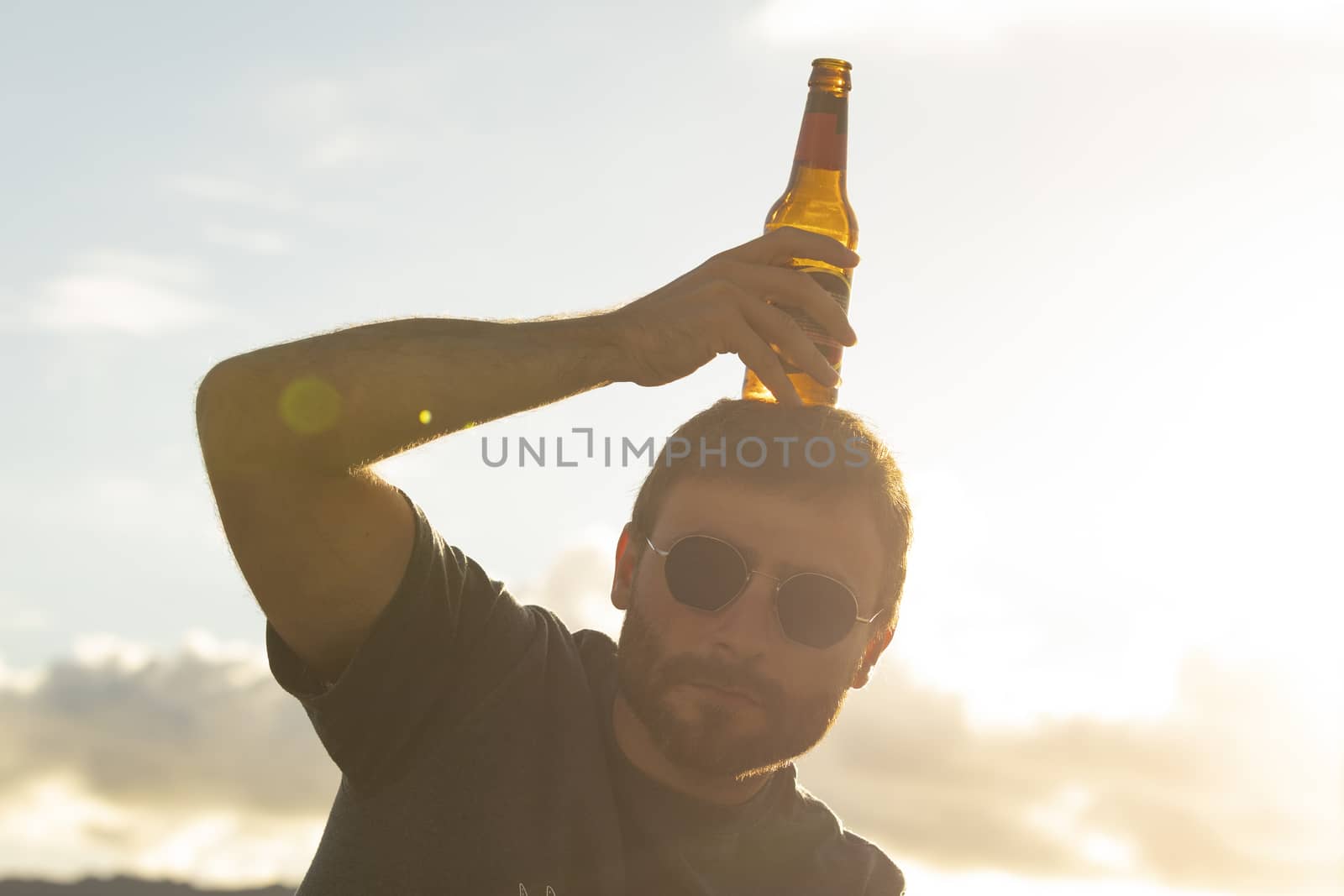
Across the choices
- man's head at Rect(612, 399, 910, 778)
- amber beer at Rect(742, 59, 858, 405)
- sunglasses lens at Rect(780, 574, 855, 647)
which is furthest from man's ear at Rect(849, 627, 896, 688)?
amber beer at Rect(742, 59, 858, 405)

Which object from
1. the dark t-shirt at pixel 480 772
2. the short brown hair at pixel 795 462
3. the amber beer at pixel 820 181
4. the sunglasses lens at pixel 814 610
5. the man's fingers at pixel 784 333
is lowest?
the dark t-shirt at pixel 480 772

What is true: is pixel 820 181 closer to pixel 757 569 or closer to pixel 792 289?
pixel 757 569

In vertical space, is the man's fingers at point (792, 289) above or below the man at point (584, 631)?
above

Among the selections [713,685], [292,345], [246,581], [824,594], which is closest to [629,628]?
[713,685]

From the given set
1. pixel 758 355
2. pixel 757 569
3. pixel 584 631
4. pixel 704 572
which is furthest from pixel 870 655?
pixel 758 355

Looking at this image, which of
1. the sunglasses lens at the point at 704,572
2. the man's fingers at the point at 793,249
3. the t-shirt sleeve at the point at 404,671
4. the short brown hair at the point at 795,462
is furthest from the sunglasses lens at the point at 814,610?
the man's fingers at the point at 793,249

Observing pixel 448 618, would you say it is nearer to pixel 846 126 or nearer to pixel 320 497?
pixel 320 497

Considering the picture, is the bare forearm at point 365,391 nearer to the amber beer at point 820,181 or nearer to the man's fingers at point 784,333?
the man's fingers at point 784,333

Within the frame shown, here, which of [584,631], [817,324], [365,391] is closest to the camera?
[365,391]

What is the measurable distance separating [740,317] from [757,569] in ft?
4.17

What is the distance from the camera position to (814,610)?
15.2ft

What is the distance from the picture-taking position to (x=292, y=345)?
3.35 meters

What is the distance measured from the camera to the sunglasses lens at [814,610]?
459 centimetres

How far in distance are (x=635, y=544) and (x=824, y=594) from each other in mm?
695
